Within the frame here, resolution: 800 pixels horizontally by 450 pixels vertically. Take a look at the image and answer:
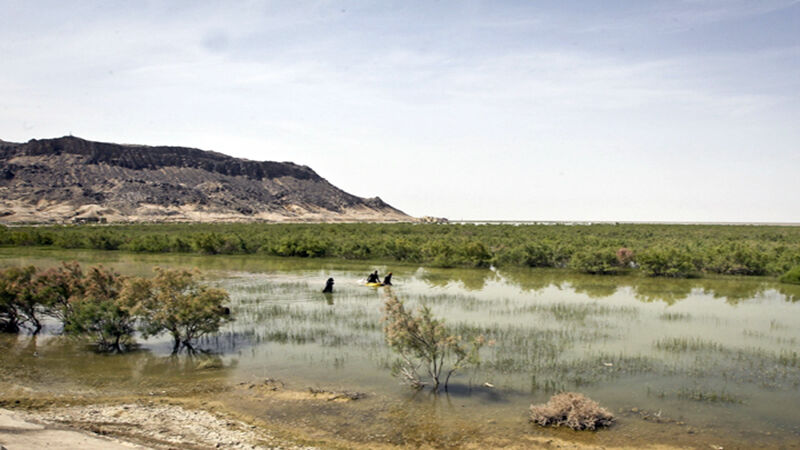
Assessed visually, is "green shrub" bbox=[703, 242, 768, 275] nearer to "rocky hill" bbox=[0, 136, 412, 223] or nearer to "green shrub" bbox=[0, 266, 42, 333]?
"green shrub" bbox=[0, 266, 42, 333]

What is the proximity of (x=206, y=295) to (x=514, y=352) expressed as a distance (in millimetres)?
8873

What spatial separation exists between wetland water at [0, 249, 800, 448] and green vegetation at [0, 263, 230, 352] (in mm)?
670

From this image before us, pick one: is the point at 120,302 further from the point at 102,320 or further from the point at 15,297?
the point at 15,297

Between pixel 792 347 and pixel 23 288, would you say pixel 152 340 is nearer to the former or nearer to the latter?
pixel 23 288

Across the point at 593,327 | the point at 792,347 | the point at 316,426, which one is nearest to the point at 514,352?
the point at 593,327

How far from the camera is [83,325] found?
1555cm

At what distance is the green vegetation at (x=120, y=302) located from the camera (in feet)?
50.5

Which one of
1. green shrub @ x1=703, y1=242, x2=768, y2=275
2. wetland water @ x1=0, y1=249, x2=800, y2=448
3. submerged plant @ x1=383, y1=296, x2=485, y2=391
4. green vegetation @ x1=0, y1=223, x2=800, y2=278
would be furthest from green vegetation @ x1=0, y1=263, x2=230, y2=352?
green shrub @ x1=703, y1=242, x2=768, y2=275

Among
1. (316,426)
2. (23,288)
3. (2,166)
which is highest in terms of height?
(2,166)

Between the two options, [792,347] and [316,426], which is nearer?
[316,426]

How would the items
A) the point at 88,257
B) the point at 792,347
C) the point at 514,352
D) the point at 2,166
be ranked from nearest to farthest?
the point at 514,352 → the point at 792,347 → the point at 88,257 → the point at 2,166

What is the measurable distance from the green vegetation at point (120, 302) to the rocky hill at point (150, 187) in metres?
93.5

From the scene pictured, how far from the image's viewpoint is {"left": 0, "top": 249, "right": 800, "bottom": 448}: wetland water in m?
10.5

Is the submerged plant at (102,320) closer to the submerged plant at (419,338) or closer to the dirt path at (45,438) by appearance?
the dirt path at (45,438)
